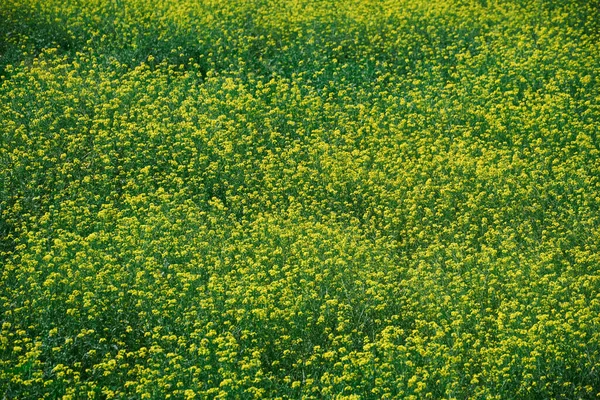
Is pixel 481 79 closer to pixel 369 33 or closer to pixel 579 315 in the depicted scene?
pixel 369 33

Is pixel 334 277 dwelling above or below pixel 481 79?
below

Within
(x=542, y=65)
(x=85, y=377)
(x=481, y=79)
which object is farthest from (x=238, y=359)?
(x=542, y=65)

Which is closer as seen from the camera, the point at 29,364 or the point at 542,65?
the point at 29,364

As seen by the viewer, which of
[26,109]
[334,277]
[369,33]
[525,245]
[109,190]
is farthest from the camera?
[369,33]

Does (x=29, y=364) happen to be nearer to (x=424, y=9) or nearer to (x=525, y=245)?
(x=525, y=245)

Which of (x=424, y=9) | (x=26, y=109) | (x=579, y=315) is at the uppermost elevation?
(x=424, y=9)

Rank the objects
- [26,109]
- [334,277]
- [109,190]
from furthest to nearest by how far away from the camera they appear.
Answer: [26,109], [109,190], [334,277]
